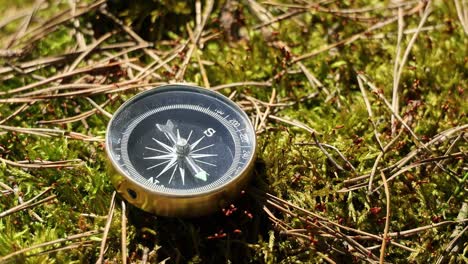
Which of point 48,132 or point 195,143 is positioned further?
point 48,132

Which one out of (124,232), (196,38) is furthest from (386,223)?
(196,38)

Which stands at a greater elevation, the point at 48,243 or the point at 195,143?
the point at 195,143

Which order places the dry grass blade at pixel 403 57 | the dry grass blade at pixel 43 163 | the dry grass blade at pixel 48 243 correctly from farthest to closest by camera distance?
the dry grass blade at pixel 403 57, the dry grass blade at pixel 43 163, the dry grass blade at pixel 48 243

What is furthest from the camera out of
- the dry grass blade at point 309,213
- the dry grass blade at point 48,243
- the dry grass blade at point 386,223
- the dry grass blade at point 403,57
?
the dry grass blade at point 403,57

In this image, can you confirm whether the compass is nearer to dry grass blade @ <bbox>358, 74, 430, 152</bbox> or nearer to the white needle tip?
the white needle tip

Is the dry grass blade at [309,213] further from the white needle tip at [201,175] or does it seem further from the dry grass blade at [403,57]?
the dry grass blade at [403,57]

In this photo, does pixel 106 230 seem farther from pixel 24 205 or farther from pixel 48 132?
pixel 48 132

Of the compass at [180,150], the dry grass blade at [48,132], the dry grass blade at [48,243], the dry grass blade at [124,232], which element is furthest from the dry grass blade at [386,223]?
the dry grass blade at [48,132]
